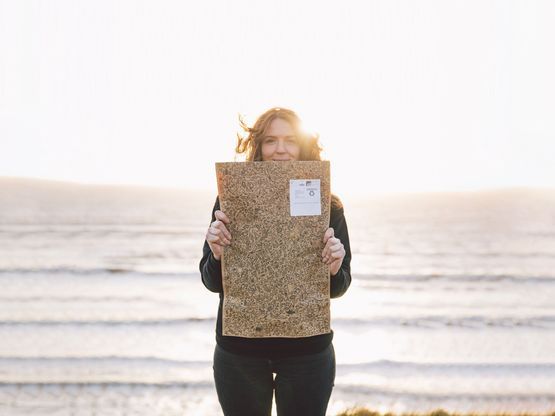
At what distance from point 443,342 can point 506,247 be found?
10830 mm

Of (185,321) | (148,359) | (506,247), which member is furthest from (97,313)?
(506,247)

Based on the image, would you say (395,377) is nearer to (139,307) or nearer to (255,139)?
(255,139)

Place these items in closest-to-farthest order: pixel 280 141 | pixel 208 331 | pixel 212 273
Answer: pixel 212 273
pixel 280 141
pixel 208 331

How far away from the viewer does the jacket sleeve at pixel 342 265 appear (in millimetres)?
1645

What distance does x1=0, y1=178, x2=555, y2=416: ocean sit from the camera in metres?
4.32

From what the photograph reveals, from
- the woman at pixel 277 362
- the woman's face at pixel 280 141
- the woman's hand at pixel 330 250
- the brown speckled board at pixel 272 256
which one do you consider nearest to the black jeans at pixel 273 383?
the woman at pixel 277 362

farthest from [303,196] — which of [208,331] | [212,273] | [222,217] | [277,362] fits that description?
[208,331]

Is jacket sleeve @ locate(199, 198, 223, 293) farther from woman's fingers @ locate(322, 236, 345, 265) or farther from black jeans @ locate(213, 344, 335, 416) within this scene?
woman's fingers @ locate(322, 236, 345, 265)

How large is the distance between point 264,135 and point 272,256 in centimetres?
44

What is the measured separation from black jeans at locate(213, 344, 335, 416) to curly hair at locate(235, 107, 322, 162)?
655 millimetres

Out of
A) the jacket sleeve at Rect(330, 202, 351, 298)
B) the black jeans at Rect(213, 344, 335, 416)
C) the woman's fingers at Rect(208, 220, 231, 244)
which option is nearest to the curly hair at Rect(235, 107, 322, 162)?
the jacket sleeve at Rect(330, 202, 351, 298)

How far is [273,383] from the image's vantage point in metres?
1.67

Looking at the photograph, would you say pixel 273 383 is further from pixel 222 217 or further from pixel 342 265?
pixel 222 217

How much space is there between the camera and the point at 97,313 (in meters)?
7.18
